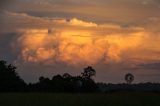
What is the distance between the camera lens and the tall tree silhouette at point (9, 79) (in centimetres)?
9043

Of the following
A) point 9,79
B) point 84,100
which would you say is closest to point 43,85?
point 9,79

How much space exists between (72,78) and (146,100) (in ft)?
199

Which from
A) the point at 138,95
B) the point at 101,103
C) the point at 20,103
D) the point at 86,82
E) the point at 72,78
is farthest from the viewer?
the point at 72,78

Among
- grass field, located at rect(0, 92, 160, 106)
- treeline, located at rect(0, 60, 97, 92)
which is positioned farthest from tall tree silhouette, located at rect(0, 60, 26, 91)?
grass field, located at rect(0, 92, 160, 106)

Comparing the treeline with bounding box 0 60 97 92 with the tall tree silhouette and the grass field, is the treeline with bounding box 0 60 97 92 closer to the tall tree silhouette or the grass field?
the tall tree silhouette

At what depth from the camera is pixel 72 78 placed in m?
106

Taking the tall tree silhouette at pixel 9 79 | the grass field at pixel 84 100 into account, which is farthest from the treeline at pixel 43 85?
the grass field at pixel 84 100

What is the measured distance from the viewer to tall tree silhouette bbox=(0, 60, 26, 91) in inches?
3560

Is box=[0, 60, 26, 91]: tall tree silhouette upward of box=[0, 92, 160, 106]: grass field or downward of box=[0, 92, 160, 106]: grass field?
upward

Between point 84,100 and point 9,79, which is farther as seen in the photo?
point 9,79

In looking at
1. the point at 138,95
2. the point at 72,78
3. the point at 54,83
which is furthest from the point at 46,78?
the point at 138,95

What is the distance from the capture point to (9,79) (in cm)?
9781

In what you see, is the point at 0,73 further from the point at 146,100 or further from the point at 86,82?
the point at 146,100

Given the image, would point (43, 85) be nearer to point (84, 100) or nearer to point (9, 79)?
point (9, 79)
